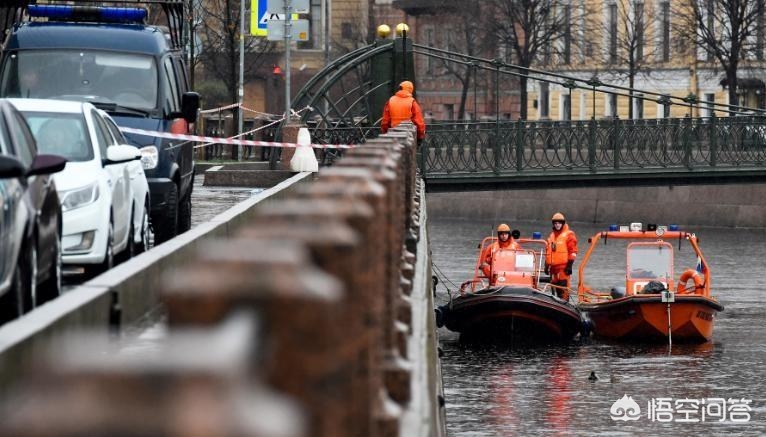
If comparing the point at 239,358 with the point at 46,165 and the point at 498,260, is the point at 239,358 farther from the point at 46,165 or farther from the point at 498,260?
the point at 498,260

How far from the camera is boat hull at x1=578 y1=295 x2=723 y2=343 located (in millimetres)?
33625

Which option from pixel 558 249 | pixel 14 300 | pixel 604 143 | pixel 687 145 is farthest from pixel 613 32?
pixel 14 300

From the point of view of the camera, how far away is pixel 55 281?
10430mm

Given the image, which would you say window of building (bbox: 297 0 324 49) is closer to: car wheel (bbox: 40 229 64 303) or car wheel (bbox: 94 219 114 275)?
car wheel (bbox: 94 219 114 275)

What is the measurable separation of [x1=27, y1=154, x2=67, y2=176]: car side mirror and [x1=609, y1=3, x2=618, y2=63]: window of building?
213 ft

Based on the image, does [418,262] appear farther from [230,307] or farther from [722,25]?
[722,25]

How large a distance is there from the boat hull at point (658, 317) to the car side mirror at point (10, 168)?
2601 centimetres

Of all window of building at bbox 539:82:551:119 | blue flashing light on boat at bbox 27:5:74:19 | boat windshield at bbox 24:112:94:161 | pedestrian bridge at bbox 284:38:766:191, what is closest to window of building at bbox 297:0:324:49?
window of building at bbox 539:82:551:119

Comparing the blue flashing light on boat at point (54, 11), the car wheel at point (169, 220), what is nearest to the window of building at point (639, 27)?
the blue flashing light on boat at point (54, 11)

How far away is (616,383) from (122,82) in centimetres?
1409

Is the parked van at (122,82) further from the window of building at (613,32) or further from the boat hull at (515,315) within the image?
the window of building at (613,32)

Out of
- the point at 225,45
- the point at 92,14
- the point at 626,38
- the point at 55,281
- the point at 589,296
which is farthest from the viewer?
the point at 626,38

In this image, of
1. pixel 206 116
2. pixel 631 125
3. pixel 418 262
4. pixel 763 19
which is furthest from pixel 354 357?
pixel 763 19

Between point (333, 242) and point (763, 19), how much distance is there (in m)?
64.5
